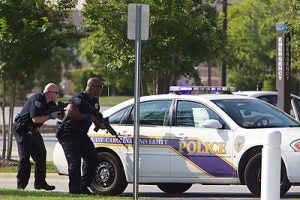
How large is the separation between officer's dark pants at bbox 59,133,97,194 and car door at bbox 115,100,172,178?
24.8 inches

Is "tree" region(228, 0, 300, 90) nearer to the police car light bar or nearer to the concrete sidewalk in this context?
the concrete sidewalk

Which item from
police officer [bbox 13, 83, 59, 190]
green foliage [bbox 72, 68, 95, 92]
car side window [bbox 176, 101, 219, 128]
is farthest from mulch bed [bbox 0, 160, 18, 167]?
green foliage [bbox 72, 68, 95, 92]

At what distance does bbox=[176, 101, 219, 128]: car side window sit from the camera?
1220 centimetres

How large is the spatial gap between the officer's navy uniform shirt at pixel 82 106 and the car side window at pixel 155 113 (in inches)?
36.9

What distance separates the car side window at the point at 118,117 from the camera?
12.8 m

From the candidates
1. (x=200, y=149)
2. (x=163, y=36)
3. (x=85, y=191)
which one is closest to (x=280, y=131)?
(x=200, y=149)

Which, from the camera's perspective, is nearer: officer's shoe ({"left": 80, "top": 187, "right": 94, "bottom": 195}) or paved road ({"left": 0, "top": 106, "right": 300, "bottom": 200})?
officer's shoe ({"left": 80, "top": 187, "right": 94, "bottom": 195})

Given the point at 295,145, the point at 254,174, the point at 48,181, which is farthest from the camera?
the point at 48,181

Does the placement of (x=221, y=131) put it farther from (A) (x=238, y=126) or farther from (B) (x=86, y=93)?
(B) (x=86, y=93)

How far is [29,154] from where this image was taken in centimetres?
1247

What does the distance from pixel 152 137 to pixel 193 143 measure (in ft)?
2.12

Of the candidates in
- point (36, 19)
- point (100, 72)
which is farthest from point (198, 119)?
point (100, 72)

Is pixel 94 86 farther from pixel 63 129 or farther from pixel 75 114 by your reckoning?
pixel 63 129

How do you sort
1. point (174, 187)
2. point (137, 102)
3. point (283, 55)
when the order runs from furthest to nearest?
point (283, 55), point (174, 187), point (137, 102)
